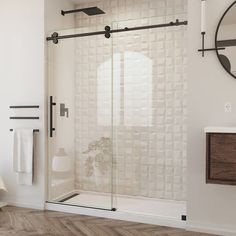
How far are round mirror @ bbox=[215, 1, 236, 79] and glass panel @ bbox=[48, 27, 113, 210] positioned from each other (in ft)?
4.13

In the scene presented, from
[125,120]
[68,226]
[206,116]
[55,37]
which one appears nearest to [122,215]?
[68,226]

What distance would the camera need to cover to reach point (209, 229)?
9.08 feet

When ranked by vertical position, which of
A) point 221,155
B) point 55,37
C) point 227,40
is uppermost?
point 55,37

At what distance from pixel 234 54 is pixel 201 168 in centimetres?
110

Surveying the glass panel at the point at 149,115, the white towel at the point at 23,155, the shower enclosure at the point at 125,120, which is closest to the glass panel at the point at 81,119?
the shower enclosure at the point at 125,120

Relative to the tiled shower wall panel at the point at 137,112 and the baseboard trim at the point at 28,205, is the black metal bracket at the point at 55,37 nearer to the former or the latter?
the tiled shower wall panel at the point at 137,112

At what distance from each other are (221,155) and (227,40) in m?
1.06

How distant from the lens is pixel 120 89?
3445 millimetres

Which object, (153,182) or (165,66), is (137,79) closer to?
(165,66)

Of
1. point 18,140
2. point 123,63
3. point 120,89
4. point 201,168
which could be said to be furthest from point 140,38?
point 18,140

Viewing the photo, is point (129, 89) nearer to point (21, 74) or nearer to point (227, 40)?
point (227, 40)

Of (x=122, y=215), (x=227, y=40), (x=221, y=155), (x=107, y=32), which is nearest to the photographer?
(x=221, y=155)

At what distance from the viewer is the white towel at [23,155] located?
3.51 m

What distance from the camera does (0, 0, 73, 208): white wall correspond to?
11.5ft
